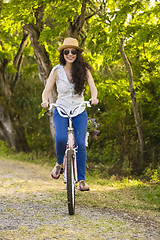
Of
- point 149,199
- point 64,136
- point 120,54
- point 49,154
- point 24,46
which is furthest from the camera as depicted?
point 24,46

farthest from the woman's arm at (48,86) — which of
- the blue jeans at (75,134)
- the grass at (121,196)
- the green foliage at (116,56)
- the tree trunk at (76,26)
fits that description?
the tree trunk at (76,26)

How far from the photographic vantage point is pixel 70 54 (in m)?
5.86

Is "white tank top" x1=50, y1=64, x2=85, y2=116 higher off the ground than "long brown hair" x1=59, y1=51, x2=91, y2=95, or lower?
lower

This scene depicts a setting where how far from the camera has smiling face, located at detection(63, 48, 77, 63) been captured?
5859 mm

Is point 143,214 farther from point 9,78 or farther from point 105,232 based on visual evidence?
point 9,78

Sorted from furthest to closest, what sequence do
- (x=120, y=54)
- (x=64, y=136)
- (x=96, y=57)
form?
(x=96, y=57)
(x=120, y=54)
(x=64, y=136)

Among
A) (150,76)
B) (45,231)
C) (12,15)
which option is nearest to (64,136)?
(45,231)

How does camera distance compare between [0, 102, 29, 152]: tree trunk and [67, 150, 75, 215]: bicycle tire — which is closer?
[67, 150, 75, 215]: bicycle tire

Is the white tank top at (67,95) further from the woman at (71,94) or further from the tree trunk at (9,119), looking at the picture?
the tree trunk at (9,119)

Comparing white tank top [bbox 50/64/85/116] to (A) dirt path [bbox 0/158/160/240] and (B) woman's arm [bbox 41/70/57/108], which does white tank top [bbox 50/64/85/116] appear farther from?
(A) dirt path [bbox 0/158/160/240]

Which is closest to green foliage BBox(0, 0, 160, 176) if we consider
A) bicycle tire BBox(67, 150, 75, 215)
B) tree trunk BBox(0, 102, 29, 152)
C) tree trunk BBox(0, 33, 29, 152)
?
tree trunk BBox(0, 33, 29, 152)

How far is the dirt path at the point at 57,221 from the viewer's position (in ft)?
14.8

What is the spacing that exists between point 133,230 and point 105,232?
0.40 meters

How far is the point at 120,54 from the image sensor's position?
454 inches
